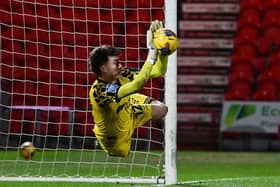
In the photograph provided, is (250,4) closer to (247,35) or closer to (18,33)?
(247,35)

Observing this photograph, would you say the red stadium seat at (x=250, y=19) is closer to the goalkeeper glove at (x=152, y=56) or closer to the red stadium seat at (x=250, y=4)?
the red stadium seat at (x=250, y=4)

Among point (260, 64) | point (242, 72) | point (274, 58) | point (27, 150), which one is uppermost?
point (274, 58)

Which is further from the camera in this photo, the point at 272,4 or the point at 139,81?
the point at 272,4

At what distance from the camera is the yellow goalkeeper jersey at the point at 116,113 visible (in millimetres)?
7288

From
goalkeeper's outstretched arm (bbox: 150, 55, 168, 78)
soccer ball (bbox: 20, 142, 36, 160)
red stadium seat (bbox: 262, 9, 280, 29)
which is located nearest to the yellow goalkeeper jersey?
goalkeeper's outstretched arm (bbox: 150, 55, 168, 78)

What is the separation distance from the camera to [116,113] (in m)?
7.53

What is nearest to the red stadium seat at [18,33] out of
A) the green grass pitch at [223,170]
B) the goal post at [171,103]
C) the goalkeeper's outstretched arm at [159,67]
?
the green grass pitch at [223,170]

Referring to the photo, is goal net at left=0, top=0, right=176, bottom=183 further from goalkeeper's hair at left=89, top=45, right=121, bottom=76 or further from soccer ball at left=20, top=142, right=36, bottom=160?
goalkeeper's hair at left=89, top=45, right=121, bottom=76

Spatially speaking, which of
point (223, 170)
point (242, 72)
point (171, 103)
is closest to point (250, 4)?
point (242, 72)

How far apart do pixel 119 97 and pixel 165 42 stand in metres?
0.60

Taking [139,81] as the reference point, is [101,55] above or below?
above

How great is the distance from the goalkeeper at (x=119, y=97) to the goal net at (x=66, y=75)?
4.48ft

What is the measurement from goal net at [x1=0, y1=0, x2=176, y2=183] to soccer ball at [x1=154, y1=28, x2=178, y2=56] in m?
2.35

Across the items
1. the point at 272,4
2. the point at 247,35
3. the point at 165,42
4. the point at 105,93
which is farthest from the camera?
the point at 272,4
